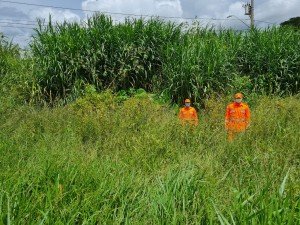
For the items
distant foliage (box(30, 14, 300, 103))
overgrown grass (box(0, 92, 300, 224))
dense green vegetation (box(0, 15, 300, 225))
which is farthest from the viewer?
distant foliage (box(30, 14, 300, 103))

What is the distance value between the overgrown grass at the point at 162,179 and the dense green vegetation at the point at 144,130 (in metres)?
0.01

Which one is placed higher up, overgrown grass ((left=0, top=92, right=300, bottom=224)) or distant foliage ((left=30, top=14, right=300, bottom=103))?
distant foliage ((left=30, top=14, right=300, bottom=103))

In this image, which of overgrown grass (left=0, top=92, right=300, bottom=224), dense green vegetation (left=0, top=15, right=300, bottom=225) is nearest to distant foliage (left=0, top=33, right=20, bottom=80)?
dense green vegetation (left=0, top=15, right=300, bottom=225)

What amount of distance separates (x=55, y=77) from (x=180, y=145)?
5.34 metres

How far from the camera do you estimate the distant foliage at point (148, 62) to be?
27.5 feet

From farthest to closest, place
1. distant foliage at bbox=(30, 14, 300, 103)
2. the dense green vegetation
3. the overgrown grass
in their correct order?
distant foliage at bbox=(30, 14, 300, 103), the dense green vegetation, the overgrown grass

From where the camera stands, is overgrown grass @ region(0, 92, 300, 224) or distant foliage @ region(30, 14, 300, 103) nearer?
overgrown grass @ region(0, 92, 300, 224)

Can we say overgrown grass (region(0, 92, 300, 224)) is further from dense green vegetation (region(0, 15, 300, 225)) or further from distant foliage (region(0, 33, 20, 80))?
distant foliage (region(0, 33, 20, 80))

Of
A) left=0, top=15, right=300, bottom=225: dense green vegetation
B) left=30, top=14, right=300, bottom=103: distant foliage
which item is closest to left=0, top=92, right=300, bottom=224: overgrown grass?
left=0, top=15, right=300, bottom=225: dense green vegetation

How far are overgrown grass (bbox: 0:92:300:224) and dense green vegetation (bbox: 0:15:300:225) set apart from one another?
0.6 inches

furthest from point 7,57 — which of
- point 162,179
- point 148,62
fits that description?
point 162,179

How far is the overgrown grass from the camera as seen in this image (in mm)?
2242

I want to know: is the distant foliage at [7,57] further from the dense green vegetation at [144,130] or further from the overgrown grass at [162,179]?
the overgrown grass at [162,179]

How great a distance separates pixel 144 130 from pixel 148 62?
4.60 meters
